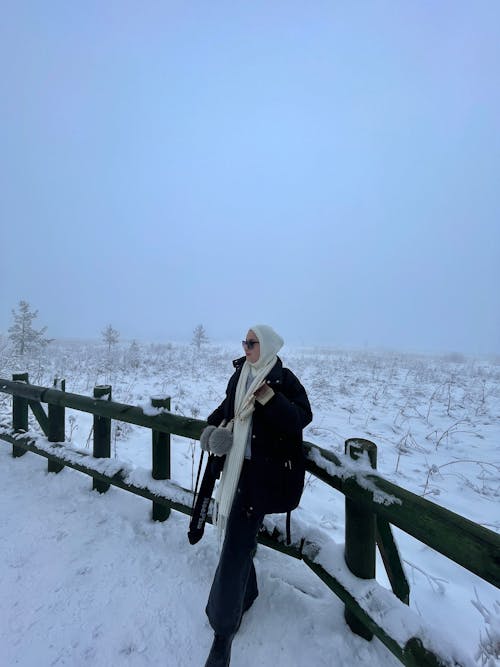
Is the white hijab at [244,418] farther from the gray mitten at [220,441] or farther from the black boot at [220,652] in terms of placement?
the black boot at [220,652]

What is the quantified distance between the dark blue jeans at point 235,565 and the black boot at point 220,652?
0.14ft

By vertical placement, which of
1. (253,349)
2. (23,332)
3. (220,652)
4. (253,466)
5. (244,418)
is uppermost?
(253,349)

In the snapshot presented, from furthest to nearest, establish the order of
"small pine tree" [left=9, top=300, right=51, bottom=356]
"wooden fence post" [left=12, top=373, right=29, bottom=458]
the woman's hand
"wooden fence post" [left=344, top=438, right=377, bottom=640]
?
1. "small pine tree" [left=9, top=300, right=51, bottom=356]
2. "wooden fence post" [left=12, top=373, right=29, bottom=458]
3. "wooden fence post" [left=344, top=438, right=377, bottom=640]
4. the woman's hand

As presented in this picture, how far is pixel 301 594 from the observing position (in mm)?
2672

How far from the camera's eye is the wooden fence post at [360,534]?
86.3 inches

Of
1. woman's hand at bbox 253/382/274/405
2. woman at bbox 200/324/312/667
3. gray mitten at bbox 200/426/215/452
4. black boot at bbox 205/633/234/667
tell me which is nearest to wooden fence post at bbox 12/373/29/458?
gray mitten at bbox 200/426/215/452

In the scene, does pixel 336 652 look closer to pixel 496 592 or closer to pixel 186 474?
pixel 496 592

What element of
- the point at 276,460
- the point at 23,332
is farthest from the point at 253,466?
the point at 23,332

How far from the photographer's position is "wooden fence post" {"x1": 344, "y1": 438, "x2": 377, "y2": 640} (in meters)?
→ 2.19

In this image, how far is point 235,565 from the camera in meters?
2.15

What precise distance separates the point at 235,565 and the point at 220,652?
517 millimetres

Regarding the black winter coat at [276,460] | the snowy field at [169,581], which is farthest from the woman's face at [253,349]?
the snowy field at [169,581]

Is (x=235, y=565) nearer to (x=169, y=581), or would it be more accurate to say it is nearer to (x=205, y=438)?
(x=205, y=438)

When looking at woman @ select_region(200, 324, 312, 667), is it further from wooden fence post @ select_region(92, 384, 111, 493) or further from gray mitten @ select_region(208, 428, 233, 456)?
wooden fence post @ select_region(92, 384, 111, 493)
